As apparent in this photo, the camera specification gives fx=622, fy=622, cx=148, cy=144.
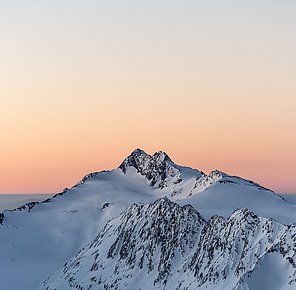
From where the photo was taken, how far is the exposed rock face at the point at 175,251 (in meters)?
110

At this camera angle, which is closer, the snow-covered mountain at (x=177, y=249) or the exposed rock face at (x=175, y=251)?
the snow-covered mountain at (x=177, y=249)

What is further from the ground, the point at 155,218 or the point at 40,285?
the point at 155,218

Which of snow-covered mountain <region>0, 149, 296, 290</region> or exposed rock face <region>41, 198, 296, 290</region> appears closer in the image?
snow-covered mountain <region>0, 149, 296, 290</region>

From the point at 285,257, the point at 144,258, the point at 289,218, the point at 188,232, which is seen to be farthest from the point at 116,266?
the point at 285,257

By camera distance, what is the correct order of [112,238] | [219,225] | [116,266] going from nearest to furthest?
[219,225]
[116,266]
[112,238]

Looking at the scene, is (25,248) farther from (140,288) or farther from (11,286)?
(140,288)

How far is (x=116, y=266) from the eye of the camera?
145 m

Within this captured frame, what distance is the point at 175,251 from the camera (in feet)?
435

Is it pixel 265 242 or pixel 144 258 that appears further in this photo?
pixel 144 258

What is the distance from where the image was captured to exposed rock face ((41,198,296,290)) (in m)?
110

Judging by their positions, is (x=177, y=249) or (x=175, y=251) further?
(x=177, y=249)

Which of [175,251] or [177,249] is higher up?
[177,249]

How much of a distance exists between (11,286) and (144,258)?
44.9 m

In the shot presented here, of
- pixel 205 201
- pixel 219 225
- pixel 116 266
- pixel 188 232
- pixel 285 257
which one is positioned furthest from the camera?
pixel 205 201
